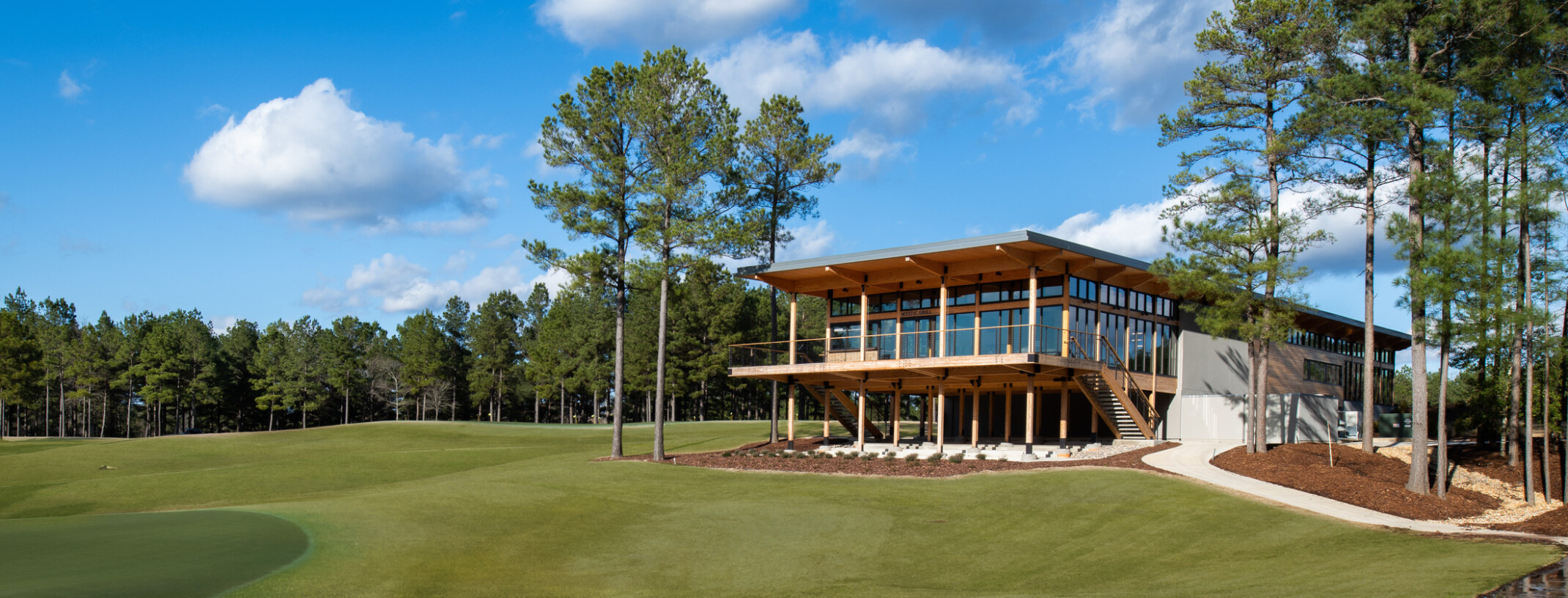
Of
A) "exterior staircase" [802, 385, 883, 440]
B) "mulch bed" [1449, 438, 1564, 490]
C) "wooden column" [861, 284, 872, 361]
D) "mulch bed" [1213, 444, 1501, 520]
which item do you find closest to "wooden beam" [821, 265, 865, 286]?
"wooden column" [861, 284, 872, 361]

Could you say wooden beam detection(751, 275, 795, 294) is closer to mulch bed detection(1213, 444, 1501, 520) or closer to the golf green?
mulch bed detection(1213, 444, 1501, 520)

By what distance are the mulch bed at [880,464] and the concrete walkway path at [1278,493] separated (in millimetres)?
A: 709

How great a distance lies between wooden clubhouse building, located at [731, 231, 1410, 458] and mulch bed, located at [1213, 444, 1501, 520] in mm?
2225

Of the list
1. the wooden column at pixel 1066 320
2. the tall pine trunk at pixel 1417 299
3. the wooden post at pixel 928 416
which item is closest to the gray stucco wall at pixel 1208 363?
the wooden column at pixel 1066 320

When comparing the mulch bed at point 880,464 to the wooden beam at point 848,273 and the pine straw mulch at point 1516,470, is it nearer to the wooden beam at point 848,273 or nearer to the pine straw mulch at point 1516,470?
the wooden beam at point 848,273

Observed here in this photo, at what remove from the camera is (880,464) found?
25000 mm

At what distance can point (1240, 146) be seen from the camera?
2406cm

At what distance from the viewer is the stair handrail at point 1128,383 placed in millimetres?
27750

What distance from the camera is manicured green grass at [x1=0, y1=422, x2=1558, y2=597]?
11.5 metres

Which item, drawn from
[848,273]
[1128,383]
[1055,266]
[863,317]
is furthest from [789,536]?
[1128,383]

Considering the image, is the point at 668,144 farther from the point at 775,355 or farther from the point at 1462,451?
the point at 1462,451

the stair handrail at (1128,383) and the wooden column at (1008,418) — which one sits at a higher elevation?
the stair handrail at (1128,383)

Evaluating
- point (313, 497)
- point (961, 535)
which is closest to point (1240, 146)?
point (961, 535)

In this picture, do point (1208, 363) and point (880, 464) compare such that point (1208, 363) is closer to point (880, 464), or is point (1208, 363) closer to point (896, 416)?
point (896, 416)
